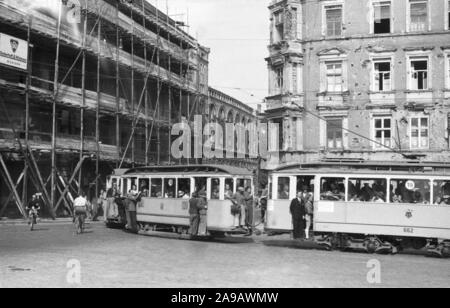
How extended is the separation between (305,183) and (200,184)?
12.8ft

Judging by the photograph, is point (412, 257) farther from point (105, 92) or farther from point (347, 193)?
point (105, 92)

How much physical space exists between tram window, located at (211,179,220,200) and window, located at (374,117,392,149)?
1462 centimetres

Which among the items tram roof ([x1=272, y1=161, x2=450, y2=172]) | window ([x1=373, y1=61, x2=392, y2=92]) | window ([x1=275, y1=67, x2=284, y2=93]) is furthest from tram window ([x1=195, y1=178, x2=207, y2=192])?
window ([x1=373, y1=61, x2=392, y2=92])

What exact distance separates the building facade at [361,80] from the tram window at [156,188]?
12.3 meters

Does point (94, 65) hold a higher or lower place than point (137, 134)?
higher

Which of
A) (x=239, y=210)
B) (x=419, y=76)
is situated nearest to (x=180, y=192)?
(x=239, y=210)

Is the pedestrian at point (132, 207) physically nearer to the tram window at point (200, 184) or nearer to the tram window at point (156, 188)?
the tram window at point (156, 188)

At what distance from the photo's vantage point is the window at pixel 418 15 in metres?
31.9

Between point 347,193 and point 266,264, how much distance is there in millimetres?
5367

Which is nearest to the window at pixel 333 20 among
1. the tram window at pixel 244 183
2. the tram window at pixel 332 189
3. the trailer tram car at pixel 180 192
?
the trailer tram car at pixel 180 192

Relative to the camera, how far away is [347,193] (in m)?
18.2

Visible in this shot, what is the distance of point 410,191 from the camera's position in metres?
17.6

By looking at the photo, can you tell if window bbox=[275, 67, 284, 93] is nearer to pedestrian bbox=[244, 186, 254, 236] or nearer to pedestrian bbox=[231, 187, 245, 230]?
pedestrian bbox=[244, 186, 254, 236]
